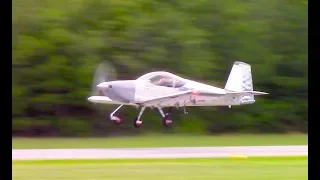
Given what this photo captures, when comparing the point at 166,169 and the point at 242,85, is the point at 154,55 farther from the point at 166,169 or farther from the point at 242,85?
the point at 166,169

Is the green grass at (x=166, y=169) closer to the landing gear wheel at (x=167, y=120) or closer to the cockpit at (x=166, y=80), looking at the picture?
the cockpit at (x=166, y=80)

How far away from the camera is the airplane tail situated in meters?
11.4

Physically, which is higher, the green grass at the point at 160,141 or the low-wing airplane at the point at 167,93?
the low-wing airplane at the point at 167,93

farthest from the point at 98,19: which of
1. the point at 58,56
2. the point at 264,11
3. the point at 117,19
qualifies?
the point at 264,11

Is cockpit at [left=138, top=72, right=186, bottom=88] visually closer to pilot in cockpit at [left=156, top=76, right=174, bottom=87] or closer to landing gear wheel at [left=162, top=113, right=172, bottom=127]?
pilot in cockpit at [left=156, top=76, right=174, bottom=87]

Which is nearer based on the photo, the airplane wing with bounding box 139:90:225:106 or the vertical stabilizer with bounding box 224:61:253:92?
the airplane wing with bounding box 139:90:225:106

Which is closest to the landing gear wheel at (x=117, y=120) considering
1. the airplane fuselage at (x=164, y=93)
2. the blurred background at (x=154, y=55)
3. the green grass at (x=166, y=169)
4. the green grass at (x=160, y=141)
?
the blurred background at (x=154, y=55)

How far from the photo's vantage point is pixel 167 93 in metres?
11.1

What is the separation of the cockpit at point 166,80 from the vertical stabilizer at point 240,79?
3.31 feet

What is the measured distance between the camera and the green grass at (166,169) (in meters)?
7.21

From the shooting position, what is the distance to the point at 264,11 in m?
14.3

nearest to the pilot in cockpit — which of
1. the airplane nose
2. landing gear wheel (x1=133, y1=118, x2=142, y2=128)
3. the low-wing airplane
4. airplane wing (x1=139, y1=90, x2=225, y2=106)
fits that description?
the low-wing airplane

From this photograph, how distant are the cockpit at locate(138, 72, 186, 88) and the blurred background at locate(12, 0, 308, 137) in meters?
0.76

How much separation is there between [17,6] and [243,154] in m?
6.98
